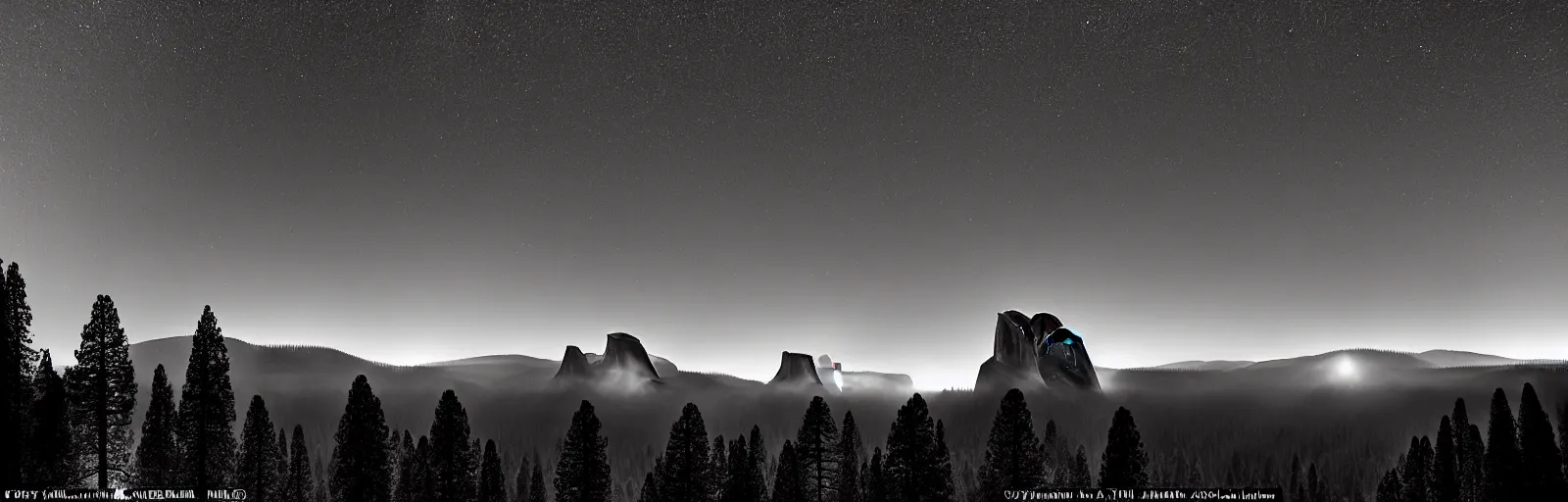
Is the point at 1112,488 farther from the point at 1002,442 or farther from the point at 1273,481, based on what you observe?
the point at 1273,481

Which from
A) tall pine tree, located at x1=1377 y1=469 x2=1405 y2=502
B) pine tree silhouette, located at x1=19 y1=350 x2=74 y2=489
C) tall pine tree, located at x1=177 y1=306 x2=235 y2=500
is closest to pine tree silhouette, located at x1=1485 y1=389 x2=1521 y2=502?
tall pine tree, located at x1=1377 y1=469 x2=1405 y2=502

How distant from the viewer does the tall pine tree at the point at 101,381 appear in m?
55.3

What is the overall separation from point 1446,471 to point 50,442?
407 feet

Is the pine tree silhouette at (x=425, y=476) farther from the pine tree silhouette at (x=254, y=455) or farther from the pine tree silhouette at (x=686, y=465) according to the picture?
the pine tree silhouette at (x=686, y=465)

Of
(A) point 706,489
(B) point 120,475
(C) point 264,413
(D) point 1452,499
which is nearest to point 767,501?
(A) point 706,489

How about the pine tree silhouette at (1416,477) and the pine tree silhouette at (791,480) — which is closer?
the pine tree silhouette at (791,480)

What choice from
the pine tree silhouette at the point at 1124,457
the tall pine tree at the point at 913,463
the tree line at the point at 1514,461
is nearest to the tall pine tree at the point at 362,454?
the tall pine tree at the point at 913,463

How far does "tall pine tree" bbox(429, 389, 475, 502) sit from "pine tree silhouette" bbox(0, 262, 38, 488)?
1032 inches

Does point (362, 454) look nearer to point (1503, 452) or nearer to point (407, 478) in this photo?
point (407, 478)

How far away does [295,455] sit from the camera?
9462 centimetres

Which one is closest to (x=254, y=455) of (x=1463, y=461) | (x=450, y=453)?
(x=450, y=453)

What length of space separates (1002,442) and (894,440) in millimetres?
9005

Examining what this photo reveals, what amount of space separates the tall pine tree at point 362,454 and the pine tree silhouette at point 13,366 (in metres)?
19.3

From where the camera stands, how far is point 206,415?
202ft
